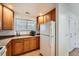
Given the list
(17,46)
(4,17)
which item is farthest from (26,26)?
(4,17)

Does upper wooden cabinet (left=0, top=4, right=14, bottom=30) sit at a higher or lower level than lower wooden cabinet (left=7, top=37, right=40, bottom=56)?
higher

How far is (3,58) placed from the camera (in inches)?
21.9

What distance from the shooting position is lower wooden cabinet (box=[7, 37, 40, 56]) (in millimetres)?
2932

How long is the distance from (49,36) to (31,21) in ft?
5.88

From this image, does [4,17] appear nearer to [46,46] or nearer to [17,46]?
[17,46]

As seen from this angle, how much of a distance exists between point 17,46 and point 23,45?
0.28 meters

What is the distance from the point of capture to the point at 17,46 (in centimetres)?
312

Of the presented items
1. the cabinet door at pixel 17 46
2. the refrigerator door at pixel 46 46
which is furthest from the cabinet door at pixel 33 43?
the refrigerator door at pixel 46 46

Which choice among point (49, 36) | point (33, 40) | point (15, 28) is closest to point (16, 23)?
point (15, 28)

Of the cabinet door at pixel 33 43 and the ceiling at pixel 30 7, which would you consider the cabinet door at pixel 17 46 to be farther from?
the ceiling at pixel 30 7

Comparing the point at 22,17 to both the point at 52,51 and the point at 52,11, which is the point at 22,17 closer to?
the point at 52,11

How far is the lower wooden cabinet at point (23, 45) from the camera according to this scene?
2932 mm

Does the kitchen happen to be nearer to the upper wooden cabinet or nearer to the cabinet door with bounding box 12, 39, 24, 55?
the cabinet door with bounding box 12, 39, 24, 55

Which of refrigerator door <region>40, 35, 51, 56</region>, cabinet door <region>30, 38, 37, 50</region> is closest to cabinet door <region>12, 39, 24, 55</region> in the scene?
cabinet door <region>30, 38, 37, 50</region>
